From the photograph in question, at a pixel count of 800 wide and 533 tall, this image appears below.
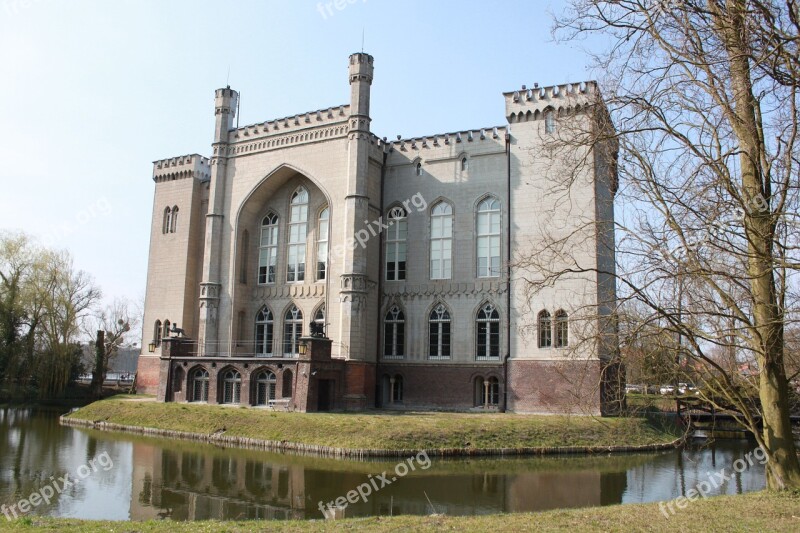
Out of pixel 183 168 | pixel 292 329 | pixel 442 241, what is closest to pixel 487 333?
pixel 442 241

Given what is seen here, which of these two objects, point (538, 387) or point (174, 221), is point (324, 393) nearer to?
point (538, 387)

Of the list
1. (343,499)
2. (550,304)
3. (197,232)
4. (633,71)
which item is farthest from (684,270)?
(197,232)

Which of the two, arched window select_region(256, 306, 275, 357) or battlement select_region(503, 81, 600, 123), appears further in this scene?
arched window select_region(256, 306, 275, 357)

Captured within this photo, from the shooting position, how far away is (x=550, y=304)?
28016 millimetres

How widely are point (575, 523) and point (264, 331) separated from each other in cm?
2714

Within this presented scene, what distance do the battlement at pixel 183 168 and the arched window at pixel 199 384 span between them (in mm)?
12565

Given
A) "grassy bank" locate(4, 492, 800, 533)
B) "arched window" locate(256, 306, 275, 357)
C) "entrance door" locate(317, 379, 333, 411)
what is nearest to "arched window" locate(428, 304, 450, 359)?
"entrance door" locate(317, 379, 333, 411)

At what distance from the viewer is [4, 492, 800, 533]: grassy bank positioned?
934cm

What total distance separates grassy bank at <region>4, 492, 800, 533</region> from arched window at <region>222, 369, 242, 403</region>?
64.5 feet

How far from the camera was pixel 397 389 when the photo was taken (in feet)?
104

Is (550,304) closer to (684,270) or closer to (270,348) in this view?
(270,348)

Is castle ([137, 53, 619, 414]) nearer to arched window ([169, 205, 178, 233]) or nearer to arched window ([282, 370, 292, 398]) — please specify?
arched window ([282, 370, 292, 398])

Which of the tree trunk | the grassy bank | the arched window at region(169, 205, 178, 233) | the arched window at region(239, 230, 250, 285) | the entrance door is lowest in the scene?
the grassy bank

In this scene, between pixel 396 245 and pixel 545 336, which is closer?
pixel 545 336
